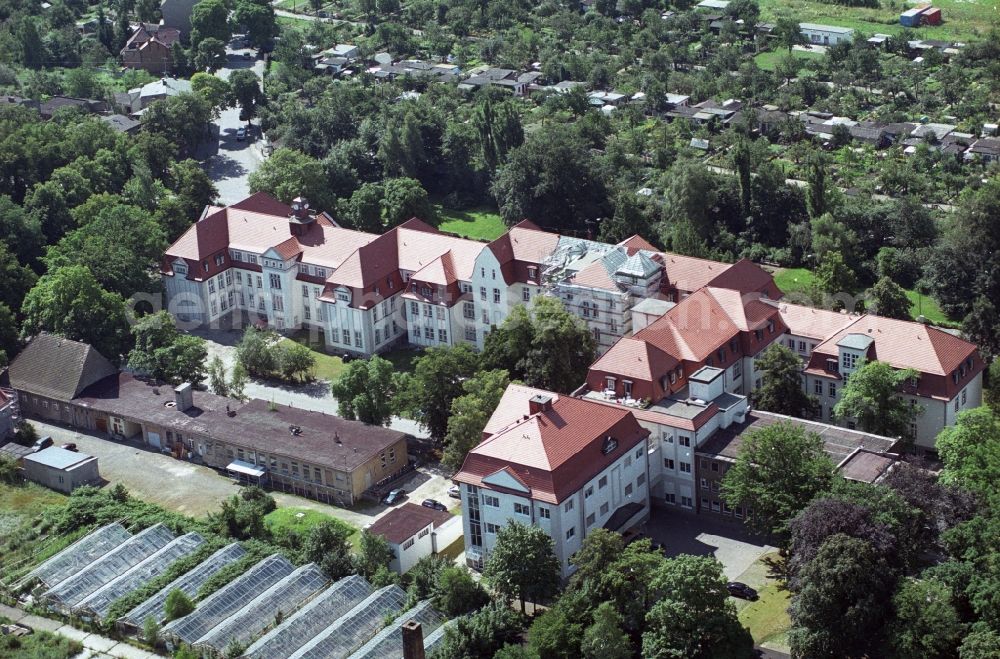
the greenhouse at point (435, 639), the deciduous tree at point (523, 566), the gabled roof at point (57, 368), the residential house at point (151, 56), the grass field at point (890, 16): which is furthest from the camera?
the residential house at point (151, 56)

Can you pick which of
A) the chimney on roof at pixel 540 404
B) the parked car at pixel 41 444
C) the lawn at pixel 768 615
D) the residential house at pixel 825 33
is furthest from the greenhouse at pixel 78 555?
the residential house at pixel 825 33

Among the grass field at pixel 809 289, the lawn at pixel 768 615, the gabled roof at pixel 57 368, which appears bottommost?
the grass field at pixel 809 289

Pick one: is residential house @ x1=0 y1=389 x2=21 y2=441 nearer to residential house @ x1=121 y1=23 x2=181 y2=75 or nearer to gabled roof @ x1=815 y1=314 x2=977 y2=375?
gabled roof @ x1=815 y1=314 x2=977 y2=375

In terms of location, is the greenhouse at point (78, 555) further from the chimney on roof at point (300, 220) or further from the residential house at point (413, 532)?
the chimney on roof at point (300, 220)

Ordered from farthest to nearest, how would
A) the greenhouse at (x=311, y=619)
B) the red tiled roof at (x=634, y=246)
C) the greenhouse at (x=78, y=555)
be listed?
1. the red tiled roof at (x=634, y=246)
2. the greenhouse at (x=78, y=555)
3. the greenhouse at (x=311, y=619)

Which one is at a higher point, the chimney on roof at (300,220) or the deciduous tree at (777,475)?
the chimney on roof at (300,220)

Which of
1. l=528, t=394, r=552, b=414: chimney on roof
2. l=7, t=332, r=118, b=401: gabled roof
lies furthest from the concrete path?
l=528, t=394, r=552, b=414: chimney on roof
